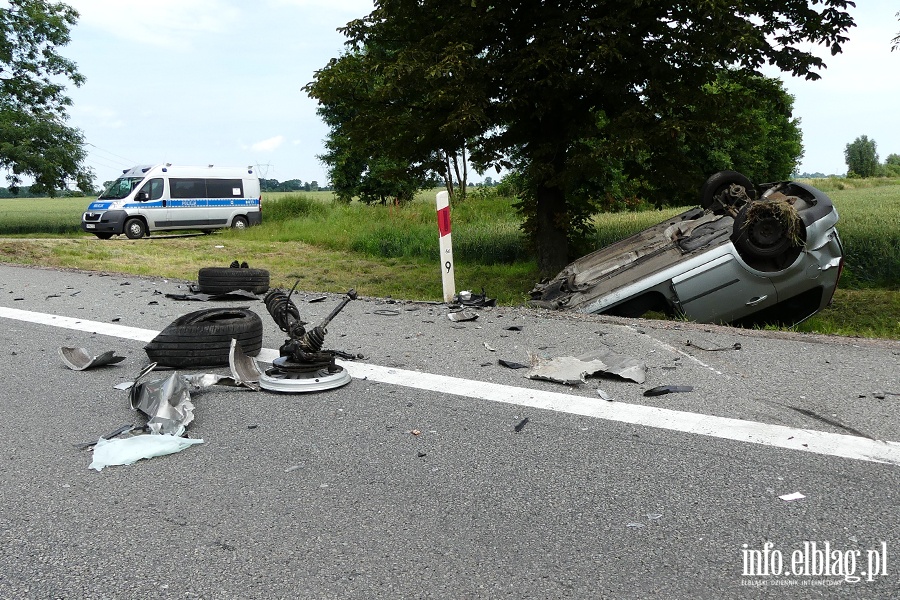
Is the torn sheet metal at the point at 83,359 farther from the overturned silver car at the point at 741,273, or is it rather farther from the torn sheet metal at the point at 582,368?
the overturned silver car at the point at 741,273

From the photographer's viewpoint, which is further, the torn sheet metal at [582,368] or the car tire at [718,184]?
the car tire at [718,184]

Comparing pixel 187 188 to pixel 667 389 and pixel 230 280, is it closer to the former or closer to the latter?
pixel 230 280

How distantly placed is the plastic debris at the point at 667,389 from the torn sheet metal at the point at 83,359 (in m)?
3.51

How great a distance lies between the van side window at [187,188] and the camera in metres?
28.2

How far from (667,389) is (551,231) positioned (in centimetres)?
898

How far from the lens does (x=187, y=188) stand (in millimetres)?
28656

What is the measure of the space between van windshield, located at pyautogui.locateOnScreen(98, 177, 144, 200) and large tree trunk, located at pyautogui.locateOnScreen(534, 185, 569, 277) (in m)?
19.5

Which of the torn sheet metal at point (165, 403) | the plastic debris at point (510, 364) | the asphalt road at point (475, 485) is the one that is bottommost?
the asphalt road at point (475, 485)

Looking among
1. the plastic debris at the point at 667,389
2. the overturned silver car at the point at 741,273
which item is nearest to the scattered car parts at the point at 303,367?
the plastic debris at the point at 667,389

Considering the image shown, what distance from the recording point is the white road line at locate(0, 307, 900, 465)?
10.7ft

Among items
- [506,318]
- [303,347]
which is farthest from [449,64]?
[303,347]

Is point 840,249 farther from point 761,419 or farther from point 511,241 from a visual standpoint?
point 511,241

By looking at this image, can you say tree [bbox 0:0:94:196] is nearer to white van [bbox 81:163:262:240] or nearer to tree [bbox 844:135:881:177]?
white van [bbox 81:163:262:240]

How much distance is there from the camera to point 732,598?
2.16 m
